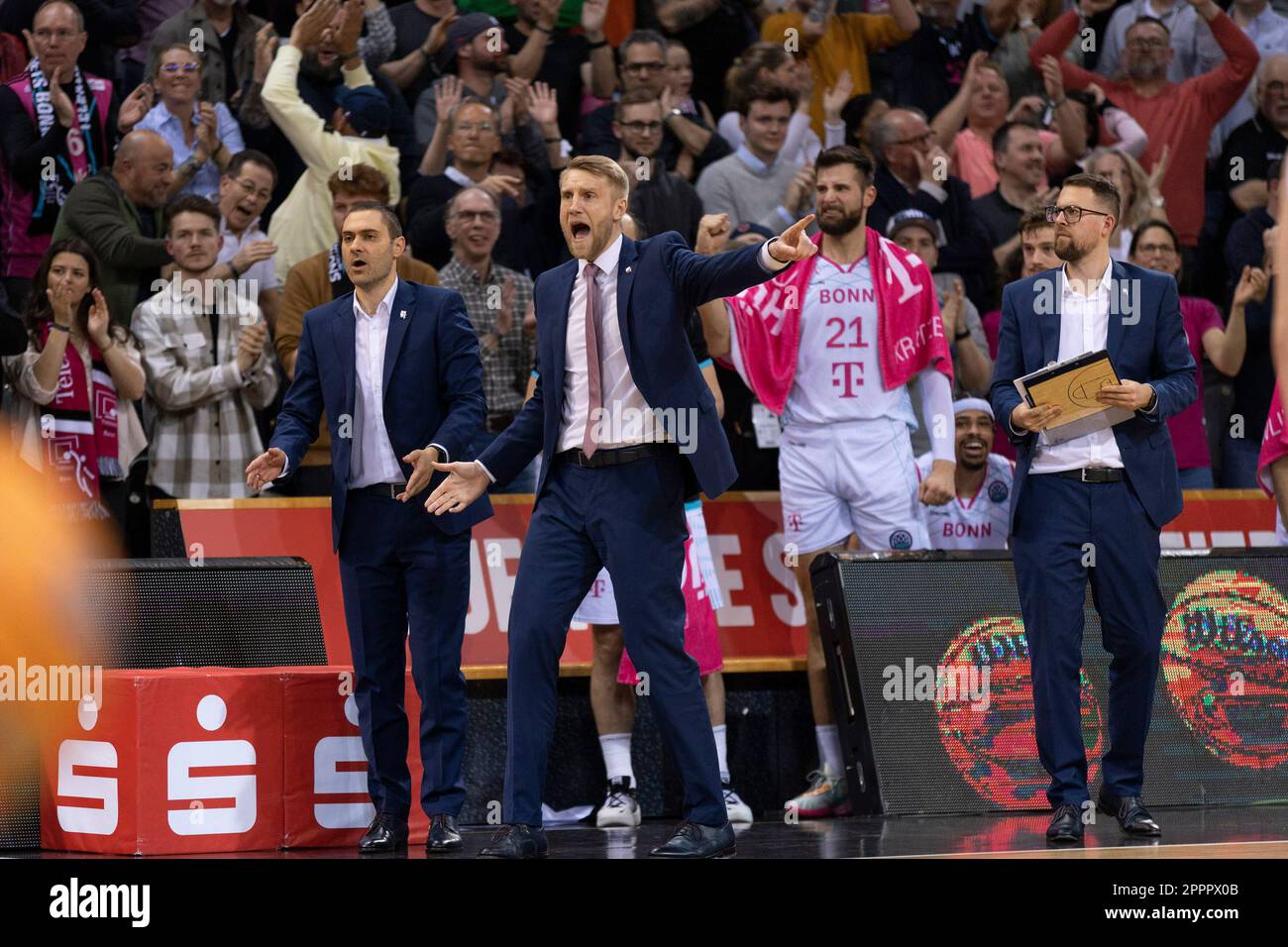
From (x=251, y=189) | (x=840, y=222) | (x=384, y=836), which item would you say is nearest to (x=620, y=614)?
(x=384, y=836)

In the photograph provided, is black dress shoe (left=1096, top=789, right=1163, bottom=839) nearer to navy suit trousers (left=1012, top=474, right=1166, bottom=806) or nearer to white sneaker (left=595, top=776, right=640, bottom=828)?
navy suit trousers (left=1012, top=474, right=1166, bottom=806)

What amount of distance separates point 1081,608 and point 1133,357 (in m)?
0.93

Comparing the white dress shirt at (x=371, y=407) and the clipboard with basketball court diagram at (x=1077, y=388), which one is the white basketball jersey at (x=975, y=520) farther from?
the white dress shirt at (x=371, y=407)

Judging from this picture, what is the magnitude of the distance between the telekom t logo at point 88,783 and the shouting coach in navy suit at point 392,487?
2.80 ft

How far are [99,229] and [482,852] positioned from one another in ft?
13.8

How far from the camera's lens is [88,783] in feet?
19.8

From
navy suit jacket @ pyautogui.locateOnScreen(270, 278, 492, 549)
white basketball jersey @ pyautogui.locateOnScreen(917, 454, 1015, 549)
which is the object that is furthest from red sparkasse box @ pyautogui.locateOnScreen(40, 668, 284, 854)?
white basketball jersey @ pyautogui.locateOnScreen(917, 454, 1015, 549)

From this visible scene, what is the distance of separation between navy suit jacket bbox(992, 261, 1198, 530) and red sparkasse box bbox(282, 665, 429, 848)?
2.50m

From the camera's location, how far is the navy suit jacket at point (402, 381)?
6289 mm

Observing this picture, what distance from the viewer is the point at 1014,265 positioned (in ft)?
30.9

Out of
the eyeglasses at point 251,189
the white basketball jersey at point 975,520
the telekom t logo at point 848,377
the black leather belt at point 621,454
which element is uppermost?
the eyeglasses at point 251,189

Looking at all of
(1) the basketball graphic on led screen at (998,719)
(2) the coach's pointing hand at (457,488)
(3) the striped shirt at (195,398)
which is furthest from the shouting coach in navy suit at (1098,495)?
(3) the striped shirt at (195,398)
